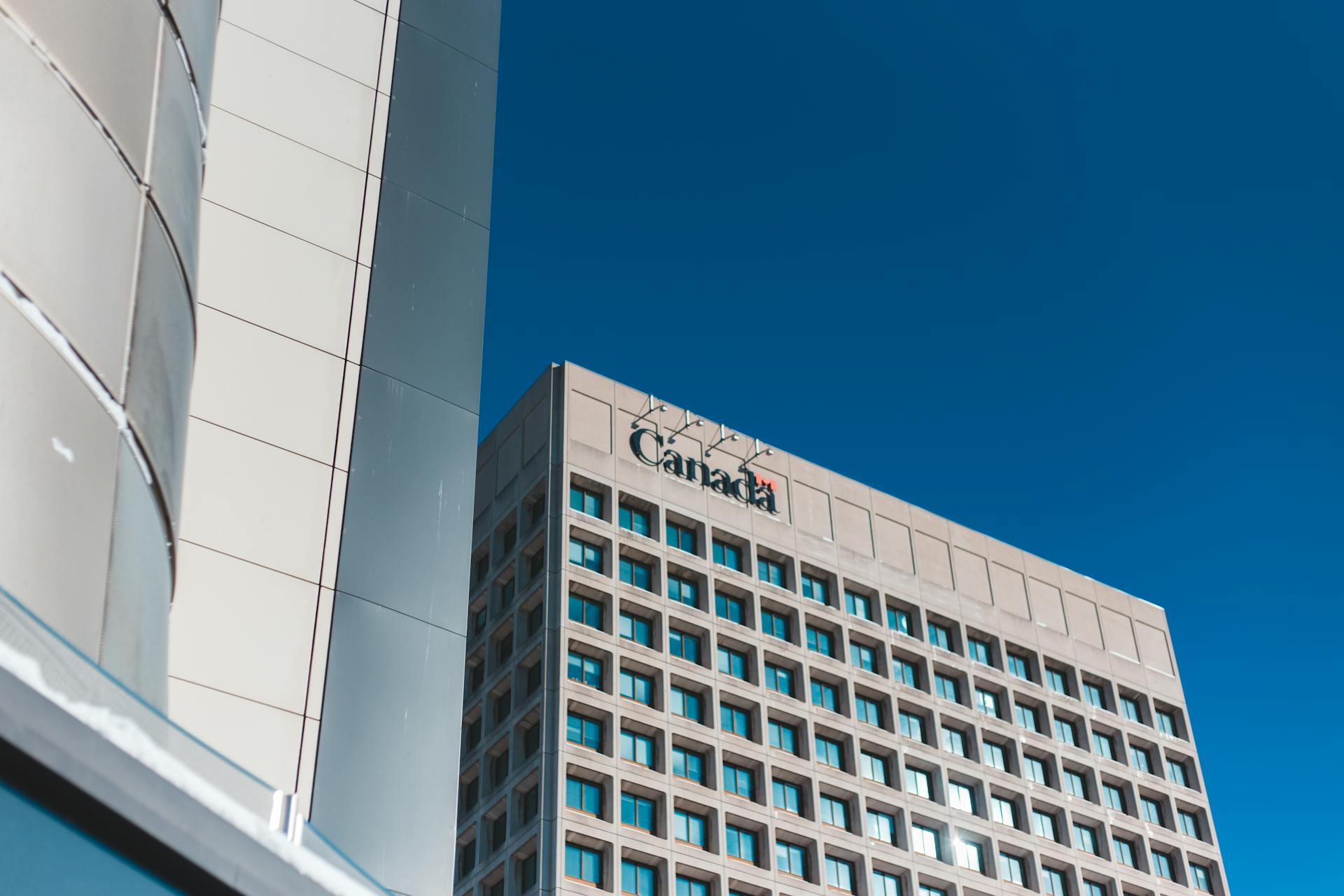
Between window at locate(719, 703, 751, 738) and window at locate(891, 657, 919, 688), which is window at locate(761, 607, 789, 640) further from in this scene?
window at locate(891, 657, 919, 688)

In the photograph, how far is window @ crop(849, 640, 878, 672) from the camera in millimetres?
79562

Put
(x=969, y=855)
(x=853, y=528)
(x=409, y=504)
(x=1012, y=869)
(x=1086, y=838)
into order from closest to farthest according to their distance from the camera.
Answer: (x=409, y=504) → (x=969, y=855) → (x=1012, y=869) → (x=1086, y=838) → (x=853, y=528)

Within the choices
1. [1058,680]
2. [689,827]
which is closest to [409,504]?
[689,827]

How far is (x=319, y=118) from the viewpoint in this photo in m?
16.2

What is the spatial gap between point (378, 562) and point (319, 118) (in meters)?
5.08

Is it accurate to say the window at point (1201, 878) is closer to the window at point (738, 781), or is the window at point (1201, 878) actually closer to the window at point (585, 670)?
the window at point (738, 781)

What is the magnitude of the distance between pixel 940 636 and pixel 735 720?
1808cm

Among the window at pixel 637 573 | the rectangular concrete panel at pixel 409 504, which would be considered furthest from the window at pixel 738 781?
the rectangular concrete panel at pixel 409 504

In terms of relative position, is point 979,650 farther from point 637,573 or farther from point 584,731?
point 584,731

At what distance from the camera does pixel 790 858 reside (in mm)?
69688

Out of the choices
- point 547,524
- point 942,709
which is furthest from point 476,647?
point 942,709

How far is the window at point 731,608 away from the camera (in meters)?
75.9

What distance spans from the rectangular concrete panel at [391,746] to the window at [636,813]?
174 feet

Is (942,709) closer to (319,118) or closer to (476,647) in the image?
(476,647)
